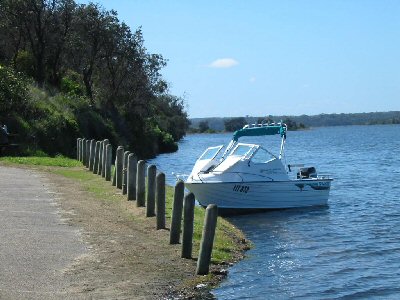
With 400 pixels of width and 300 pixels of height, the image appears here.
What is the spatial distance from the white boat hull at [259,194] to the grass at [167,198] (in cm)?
133

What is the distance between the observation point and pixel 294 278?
14586mm

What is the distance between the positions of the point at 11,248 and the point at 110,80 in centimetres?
4844

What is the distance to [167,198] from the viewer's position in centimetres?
2147

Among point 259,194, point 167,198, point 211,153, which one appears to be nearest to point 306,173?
point 259,194

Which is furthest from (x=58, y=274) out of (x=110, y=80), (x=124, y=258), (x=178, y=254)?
(x=110, y=80)

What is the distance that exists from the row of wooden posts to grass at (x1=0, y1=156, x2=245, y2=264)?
38 centimetres

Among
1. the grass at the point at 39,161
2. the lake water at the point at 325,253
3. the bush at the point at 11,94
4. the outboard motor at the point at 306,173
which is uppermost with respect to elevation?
the bush at the point at 11,94

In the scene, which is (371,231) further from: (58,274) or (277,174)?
(58,274)

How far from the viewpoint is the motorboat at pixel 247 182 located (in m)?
25.6

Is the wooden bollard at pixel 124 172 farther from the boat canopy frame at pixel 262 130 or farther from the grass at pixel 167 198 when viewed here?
the boat canopy frame at pixel 262 130

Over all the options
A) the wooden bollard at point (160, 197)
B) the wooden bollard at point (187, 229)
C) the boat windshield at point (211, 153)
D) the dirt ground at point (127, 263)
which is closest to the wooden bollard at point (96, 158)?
the boat windshield at point (211, 153)

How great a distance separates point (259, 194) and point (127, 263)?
14.0 meters

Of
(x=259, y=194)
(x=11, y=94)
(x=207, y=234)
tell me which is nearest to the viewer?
(x=207, y=234)

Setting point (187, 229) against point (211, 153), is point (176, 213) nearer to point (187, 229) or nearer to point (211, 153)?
point (187, 229)
